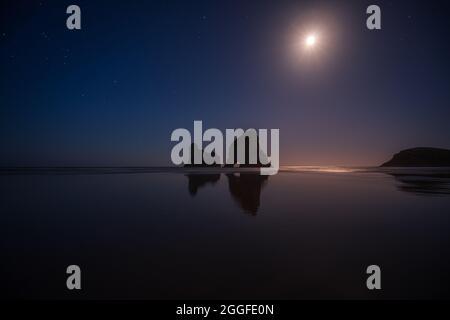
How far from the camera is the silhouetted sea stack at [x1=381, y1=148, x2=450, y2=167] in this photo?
94062 mm

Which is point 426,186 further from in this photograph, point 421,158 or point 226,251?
point 421,158

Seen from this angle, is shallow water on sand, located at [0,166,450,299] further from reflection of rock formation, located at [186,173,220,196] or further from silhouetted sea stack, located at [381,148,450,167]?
silhouetted sea stack, located at [381,148,450,167]

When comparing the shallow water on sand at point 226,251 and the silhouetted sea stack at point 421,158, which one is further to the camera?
the silhouetted sea stack at point 421,158

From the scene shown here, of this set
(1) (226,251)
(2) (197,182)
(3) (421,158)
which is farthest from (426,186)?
(3) (421,158)

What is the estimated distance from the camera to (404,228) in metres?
6.54

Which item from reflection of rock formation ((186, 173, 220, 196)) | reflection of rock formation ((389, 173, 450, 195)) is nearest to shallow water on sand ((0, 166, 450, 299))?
reflection of rock formation ((186, 173, 220, 196))

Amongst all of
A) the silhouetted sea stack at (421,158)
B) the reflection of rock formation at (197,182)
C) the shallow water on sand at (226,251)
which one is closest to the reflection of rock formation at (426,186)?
the shallow water on sand at (226,251)

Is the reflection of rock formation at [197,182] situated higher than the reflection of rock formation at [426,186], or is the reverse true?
the reflection of rock formation at [197,182]

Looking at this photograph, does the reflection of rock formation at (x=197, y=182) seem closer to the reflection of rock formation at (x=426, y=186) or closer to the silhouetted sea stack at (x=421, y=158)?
the reflection of rock formation at (x=426, y=186)

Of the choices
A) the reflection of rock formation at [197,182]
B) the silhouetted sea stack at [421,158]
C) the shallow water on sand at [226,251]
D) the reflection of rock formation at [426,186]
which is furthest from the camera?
the silhouetted sea stack at [421,158]

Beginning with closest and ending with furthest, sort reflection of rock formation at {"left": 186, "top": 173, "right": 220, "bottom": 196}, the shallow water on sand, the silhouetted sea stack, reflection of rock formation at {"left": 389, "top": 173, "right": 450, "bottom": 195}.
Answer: the shallow water on sand → reflection of rock formation at {"left": 389, "top": 173, "right": 450, "bottom": 195} → reflection of rock formation at {"left": 186, "top": 173, "right": 220, "bottom": 196} → the silhouetted sea stack

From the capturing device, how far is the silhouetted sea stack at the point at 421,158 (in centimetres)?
9406
